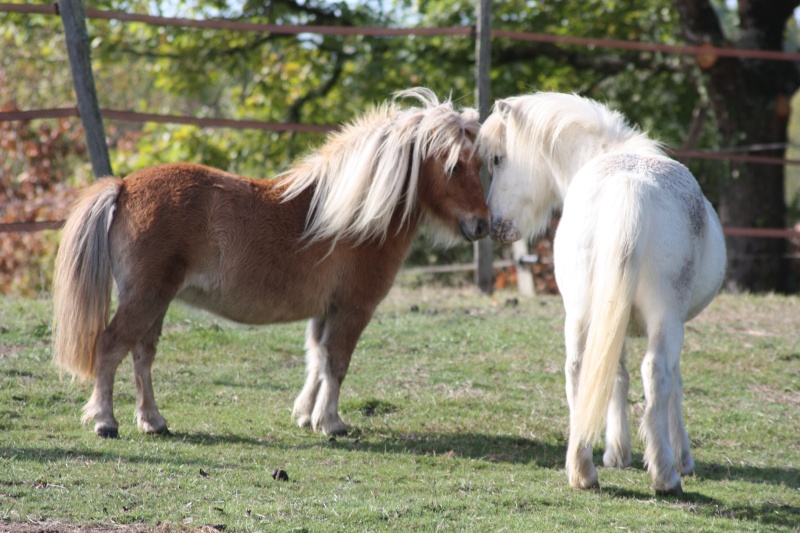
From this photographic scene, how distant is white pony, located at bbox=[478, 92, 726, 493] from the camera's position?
3.63 metres

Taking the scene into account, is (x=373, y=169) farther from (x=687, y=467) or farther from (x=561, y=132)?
(x=687, y=467)

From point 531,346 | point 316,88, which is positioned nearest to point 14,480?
point 531,346

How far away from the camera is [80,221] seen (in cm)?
451

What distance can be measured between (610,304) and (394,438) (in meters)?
1.77

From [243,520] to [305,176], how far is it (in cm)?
232

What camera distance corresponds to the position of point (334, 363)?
4.91 metres

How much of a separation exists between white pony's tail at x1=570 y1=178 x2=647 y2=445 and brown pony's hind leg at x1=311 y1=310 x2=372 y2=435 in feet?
5.42

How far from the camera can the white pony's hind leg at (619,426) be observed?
4.41 m

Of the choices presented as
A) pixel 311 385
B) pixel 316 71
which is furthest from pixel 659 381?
pixel 316 71

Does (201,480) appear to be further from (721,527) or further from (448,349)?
(448,349)

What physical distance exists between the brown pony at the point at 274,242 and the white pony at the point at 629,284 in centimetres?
115

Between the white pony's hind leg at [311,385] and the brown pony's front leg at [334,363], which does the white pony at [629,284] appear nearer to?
the brown pony's front leg at [334,363]

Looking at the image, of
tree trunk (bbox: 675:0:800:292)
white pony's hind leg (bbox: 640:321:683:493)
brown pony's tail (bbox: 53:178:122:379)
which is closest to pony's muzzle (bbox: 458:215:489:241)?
white pony's hind leg (bbox: 640:321:683:493)

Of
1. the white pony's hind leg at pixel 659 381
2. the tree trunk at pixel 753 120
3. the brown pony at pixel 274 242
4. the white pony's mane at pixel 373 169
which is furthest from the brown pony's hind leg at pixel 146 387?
the tree trunk at pixel 753 120
